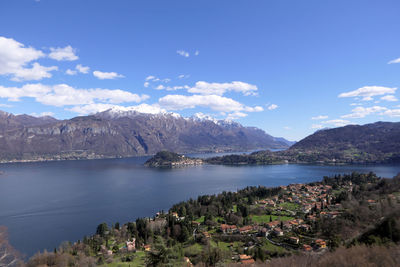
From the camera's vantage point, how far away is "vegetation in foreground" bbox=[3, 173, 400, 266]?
20391mm

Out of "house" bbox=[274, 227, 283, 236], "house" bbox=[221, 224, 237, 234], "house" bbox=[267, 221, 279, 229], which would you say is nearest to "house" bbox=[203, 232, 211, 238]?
"house" bbox=[221, 224, 237, 234]

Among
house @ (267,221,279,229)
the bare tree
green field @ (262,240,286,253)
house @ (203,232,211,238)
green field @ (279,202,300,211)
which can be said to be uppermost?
house @ (267,221,279,229)

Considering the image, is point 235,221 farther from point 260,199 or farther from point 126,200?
point 126,200

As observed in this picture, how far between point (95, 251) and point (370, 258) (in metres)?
32.5

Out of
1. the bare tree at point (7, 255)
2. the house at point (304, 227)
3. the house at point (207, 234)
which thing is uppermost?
the house at point (304, 227)

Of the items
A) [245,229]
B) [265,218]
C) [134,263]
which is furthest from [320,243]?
[134,263]

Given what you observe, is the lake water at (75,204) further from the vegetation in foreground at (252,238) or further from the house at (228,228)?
the house at (228,228)

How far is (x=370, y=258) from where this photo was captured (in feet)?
57.0

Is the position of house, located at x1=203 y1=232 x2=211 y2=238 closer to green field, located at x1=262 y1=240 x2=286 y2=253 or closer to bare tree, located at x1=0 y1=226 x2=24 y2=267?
green field, located at x1=262 y1=240 x2=286 y2=253

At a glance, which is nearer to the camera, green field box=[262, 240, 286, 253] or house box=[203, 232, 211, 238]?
green field box=[262, 240, 286, 253]

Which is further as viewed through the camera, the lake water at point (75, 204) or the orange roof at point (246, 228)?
the lake water at point (75, 204)

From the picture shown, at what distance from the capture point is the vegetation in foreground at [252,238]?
66.9 feet

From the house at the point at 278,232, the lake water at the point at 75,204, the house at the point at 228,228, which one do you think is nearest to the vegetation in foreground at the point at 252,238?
the house at the point at 228,228

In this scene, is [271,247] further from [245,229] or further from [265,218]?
[265,218]
